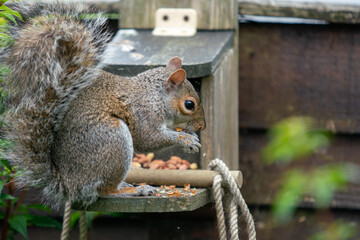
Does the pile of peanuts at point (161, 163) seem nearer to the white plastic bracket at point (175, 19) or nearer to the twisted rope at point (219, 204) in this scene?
the twisted rope at point (219, 204)

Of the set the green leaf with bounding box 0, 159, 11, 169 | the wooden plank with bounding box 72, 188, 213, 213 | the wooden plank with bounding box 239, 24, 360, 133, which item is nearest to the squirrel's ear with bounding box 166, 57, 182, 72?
the wooden plank with bounding box 72, 188, 213, 213

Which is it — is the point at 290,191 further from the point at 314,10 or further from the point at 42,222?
the point at 314,10

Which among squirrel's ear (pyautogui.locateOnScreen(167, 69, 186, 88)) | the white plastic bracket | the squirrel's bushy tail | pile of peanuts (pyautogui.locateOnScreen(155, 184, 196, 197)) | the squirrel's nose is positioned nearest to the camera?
the squirrel's bushy tail

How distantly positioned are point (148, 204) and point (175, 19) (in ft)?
3.57

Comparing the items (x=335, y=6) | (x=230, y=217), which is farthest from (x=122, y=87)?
(x=335, y=6)

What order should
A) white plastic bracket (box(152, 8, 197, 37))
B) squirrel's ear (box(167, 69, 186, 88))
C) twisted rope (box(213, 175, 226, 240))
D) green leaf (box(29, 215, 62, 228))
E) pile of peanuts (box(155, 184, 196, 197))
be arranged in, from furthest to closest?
white plastic bracket (box(152, 8, 197, 37)) < green leaf (box(29, 215, 62, 228)) < squirrel's ear (box(167, 69, 186, 88)) < twisted rope (box(213, 175, 226, 240)) < pile of peanuts (box(155, 184, 196, 197))

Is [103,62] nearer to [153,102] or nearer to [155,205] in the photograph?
[153,102]

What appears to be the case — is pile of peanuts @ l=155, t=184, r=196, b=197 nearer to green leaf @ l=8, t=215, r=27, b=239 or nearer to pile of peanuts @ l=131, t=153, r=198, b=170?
pile of peanuts @ l=131, t=153, r=198, b=170

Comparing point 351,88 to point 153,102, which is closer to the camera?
point 153,102

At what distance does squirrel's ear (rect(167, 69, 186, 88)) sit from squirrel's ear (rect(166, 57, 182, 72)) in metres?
0.05

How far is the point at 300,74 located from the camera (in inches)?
101

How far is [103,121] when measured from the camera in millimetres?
1620

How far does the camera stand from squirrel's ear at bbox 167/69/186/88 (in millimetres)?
1859

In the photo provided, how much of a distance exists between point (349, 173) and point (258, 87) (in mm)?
1700
